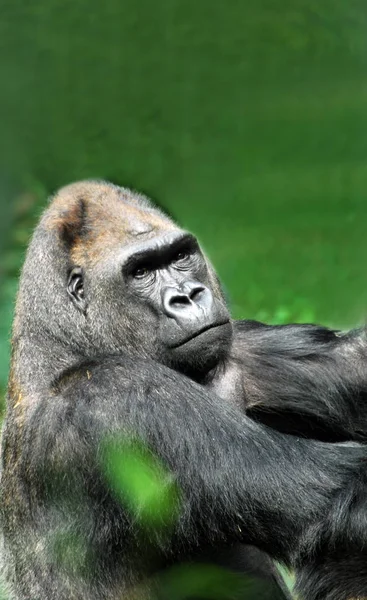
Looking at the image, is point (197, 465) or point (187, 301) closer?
point (197, 465)

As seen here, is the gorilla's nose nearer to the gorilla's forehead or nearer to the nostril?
the nostril

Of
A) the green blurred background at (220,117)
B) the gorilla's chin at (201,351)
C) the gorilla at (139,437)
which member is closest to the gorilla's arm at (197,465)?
the gorilla at (139,437)

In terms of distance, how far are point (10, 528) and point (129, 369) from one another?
917 mm

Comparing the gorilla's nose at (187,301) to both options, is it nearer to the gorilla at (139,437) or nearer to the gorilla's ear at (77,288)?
the gorilla at (139,437)

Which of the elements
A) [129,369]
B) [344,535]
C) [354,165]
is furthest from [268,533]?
[354,165]

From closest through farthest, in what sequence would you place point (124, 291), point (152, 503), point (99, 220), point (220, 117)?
point (152, 503) → point (124, 291) → point (99, 220) → point (220, 117)

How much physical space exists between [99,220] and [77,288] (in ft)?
1.20

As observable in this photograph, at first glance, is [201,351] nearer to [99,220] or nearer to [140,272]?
[140,272]

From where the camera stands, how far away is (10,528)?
486cm

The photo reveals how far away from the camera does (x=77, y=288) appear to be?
499 cm

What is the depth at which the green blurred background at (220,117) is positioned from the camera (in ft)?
15.9

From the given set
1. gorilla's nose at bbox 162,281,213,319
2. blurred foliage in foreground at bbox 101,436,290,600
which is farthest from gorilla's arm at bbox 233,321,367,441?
blurred foliage in foreground at bbox 101,436,290,600

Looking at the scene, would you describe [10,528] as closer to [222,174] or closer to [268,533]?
[268,533]

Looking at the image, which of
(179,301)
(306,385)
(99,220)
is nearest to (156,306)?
(179,301)
